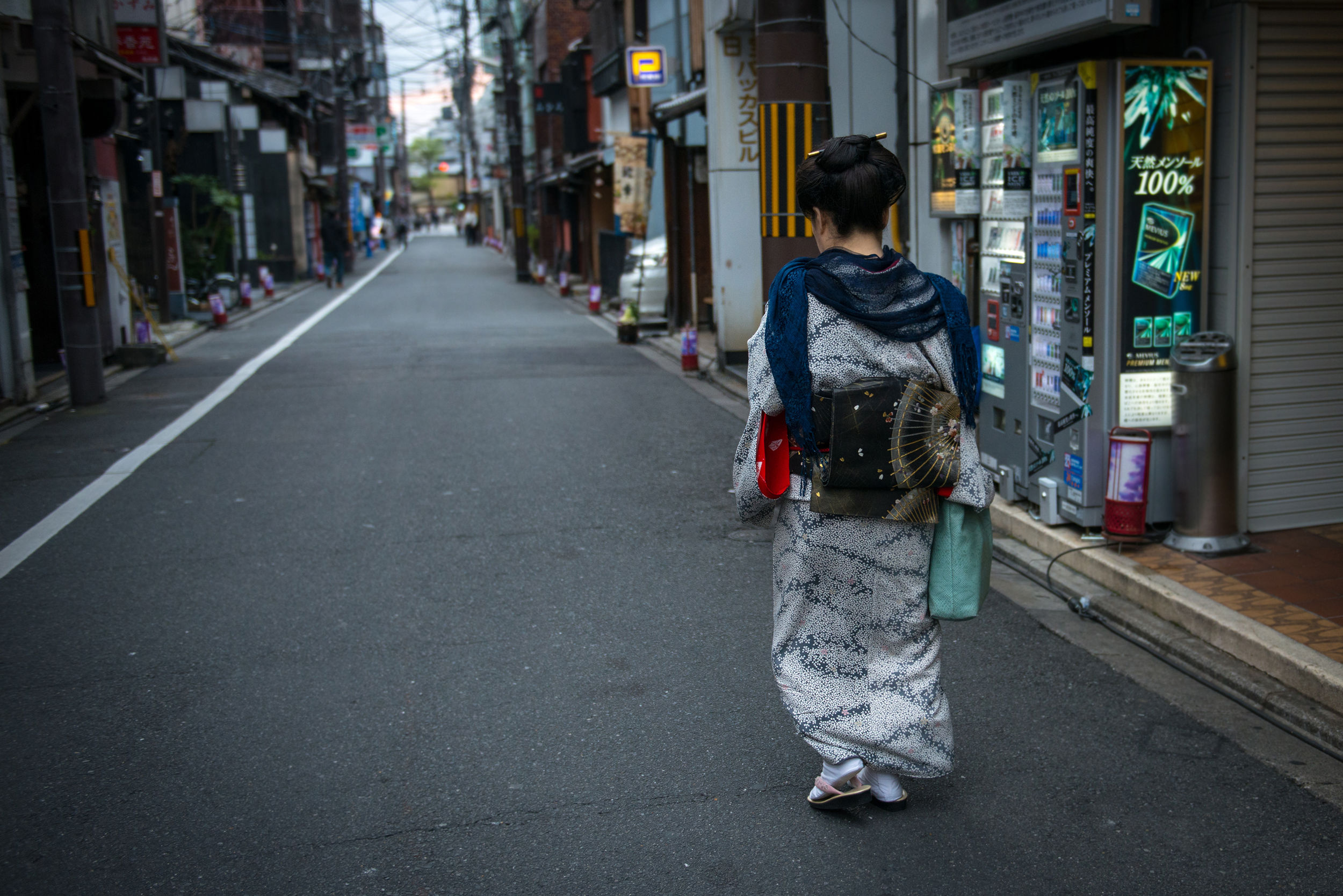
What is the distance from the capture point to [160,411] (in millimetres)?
11453

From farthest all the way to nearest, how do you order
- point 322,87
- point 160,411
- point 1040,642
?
point 322,87 → point 160,411 → point 1040,642

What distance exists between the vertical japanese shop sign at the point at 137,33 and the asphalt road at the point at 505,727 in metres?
10.4

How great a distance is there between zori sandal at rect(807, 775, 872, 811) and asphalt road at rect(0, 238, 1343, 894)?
5 cm

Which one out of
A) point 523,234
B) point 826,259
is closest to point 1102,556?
point 826,259

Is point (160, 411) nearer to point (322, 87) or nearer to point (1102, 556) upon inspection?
point (1102, 556)

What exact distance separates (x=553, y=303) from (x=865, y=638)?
78.8 ft

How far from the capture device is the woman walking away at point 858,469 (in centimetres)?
316

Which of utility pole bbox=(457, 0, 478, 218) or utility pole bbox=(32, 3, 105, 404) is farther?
utility pole bbox=(457, 0, 478, 218)

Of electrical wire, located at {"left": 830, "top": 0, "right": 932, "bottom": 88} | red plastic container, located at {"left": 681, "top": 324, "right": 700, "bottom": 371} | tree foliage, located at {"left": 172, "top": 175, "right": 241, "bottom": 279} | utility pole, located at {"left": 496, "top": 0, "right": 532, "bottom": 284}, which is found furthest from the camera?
utility pole, located at {"left": 496, "top": 0, "right": 532, "bottom": 284}

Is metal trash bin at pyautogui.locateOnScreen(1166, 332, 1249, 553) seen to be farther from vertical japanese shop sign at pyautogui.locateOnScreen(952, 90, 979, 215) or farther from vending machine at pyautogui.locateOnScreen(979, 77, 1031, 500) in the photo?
vertical japanese shop sign at pyautogui.locateOnScreen(952, 90, 979, 215)

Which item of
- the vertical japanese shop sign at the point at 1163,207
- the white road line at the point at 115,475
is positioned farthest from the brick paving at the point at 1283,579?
the white road line at the point at 115,475

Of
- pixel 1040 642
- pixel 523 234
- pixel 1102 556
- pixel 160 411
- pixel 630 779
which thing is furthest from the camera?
pixel 523 234

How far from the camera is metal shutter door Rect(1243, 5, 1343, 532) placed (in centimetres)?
555

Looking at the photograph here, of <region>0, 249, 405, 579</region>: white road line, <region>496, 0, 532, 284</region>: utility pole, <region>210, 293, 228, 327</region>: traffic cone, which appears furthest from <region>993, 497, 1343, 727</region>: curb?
<region>496, 0, 532, 284</region>: utility pole
